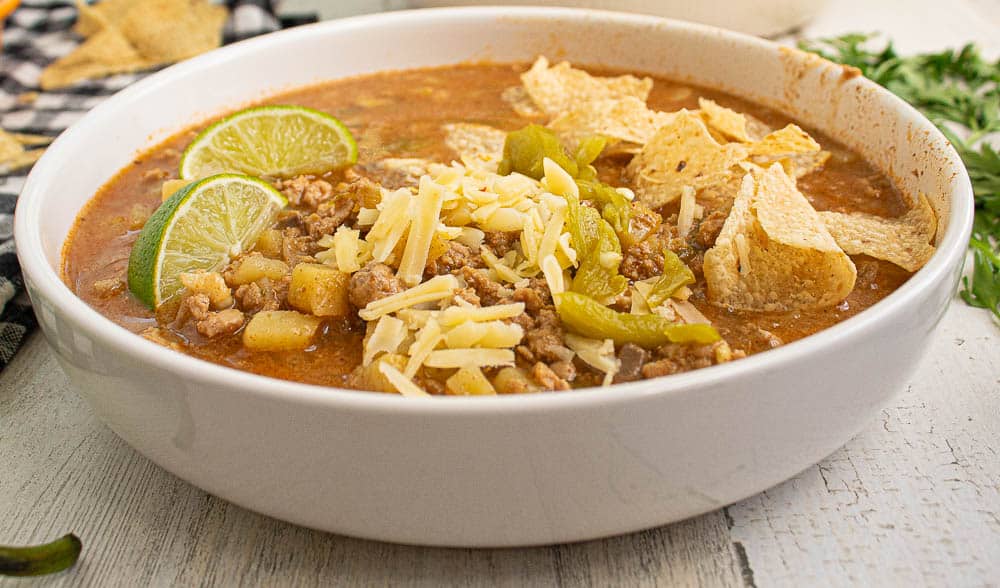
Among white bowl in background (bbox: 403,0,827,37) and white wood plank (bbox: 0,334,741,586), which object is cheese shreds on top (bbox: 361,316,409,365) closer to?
white wood plank (bbox: 0,334,741,586)

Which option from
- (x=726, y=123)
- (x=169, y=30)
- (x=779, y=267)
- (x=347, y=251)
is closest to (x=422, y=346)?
(x=347, y=251)

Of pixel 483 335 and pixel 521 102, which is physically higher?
pixel 483 335

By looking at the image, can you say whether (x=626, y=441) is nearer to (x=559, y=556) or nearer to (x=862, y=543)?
(x=559, y=556)

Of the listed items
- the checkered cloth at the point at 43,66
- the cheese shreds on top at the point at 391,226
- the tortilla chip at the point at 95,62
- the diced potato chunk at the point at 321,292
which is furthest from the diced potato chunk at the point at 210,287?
the tortilla chip at the point at 95,62

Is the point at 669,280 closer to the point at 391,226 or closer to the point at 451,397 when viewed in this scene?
the point at 391,226

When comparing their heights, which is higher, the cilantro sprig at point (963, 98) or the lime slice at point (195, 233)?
the lime slice at point (195, 233)

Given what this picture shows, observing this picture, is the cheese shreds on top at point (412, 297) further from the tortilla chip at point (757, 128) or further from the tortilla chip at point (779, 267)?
the tortilla chip at point (757, 128)
